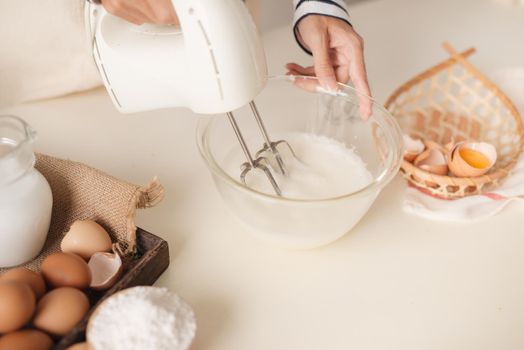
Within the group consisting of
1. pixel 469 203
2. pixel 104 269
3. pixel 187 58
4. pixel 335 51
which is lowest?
pixel 469 203

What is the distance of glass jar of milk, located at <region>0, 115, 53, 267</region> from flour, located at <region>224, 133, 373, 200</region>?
0.88ft

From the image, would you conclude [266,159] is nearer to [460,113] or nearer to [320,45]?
[320,45]

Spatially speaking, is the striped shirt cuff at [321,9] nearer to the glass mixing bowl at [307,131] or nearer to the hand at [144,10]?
the glass mixing bowl at [307,131]

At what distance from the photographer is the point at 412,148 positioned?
86 centimetres

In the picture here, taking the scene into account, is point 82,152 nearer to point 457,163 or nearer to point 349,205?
point 349,205

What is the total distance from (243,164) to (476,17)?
34.8 inches

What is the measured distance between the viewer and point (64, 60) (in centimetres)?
96

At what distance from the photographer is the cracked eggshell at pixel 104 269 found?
2.06ft

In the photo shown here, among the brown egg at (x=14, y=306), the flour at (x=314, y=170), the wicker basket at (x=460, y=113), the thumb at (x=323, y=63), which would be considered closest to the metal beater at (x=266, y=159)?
the flour at (x=314, y=170)

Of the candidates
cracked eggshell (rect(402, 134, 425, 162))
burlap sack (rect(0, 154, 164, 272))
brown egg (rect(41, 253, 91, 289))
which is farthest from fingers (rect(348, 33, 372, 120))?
brown egg (rect(41, 253, 91, 289))

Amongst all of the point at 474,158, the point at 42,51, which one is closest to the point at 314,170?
the point at 474,158

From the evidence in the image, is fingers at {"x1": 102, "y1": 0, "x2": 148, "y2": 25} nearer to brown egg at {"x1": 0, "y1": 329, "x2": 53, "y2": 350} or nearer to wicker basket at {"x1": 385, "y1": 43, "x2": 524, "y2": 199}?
brown egg at {"x1": 0, "y1": 329, "x2": 53, "y2": 350}

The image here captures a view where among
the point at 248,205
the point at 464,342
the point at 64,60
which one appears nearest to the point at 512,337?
the point at 464,342

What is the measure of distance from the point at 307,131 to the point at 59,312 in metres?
0.50
